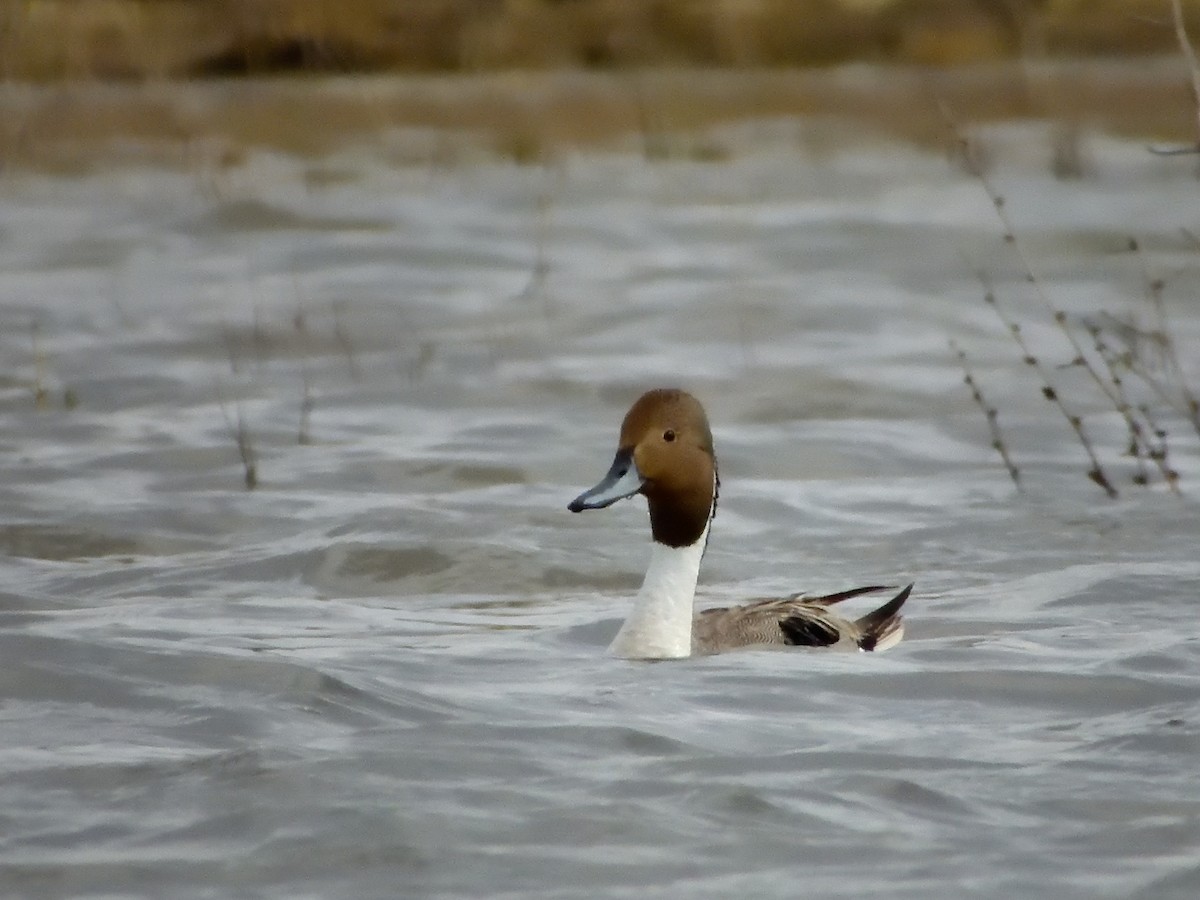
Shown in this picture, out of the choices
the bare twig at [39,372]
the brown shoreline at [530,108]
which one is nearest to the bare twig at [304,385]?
the bare twig at [39,372]

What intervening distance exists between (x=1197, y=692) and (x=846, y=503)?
3288 millimetres

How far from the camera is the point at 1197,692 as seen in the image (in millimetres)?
5805

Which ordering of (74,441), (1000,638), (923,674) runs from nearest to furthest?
(923,674), (1000,638), (74,441)

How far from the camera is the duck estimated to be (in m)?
6.23

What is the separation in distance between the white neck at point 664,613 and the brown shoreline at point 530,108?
39.0 feet

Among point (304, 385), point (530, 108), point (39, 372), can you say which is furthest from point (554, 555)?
point (530, 108)

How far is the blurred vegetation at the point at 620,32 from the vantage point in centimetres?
2678

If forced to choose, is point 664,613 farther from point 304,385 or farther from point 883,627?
point 304,385

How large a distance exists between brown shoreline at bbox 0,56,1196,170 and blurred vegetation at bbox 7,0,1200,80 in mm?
889

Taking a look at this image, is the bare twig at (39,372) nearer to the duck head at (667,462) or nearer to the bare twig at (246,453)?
the bare twig at (246,453)

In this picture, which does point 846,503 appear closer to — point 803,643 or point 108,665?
point 803,643

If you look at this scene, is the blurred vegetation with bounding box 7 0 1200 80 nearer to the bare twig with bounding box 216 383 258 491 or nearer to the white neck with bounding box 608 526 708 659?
the bare twig with bounding box 216 383 258 491

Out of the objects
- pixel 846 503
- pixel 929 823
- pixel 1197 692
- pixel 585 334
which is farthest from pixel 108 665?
pixel 585 334

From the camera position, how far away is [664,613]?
6.32 m
